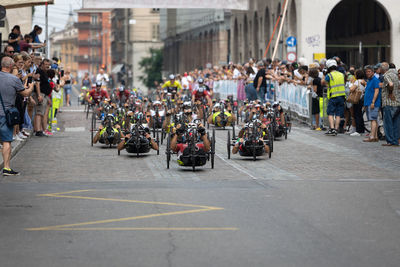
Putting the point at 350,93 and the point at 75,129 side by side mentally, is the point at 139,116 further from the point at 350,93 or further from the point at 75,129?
the point at 75,129

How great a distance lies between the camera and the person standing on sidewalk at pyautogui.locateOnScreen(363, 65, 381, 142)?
20.9 meters

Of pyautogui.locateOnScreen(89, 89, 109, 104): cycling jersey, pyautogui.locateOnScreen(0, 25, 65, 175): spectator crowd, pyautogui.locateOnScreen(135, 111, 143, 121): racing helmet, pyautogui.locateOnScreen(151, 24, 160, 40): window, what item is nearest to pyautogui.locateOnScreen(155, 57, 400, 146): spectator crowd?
pyautogui.locateOnScreen(89, 89, 109, 104): cycling jersey

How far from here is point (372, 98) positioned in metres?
21.2

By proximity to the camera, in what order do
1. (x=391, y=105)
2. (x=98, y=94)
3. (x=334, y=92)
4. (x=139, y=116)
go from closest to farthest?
1. (x=139, y=116)
2. (x=391, y=105)
3. (x=334, y=92)
4. (x=98, y=94)

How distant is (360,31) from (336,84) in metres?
32.8

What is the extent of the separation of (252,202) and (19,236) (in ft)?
10.9

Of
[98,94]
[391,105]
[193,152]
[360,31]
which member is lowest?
[193,152]

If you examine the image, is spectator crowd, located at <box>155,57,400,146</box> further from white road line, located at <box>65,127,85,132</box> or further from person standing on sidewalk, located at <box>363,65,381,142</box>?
white road line, located at <box>65,127,85,132</box>

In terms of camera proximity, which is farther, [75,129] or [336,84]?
[75,129]

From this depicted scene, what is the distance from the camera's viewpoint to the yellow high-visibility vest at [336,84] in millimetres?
23203

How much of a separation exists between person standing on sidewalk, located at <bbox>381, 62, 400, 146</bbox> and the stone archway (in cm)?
2698

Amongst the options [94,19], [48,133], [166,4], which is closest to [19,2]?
[48,133]

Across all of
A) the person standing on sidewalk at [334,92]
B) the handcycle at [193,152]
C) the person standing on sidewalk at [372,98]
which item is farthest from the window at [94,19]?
the handcycle at [193,152]

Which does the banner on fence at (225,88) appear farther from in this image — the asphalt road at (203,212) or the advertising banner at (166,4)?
the asphalt road at (203,212)
